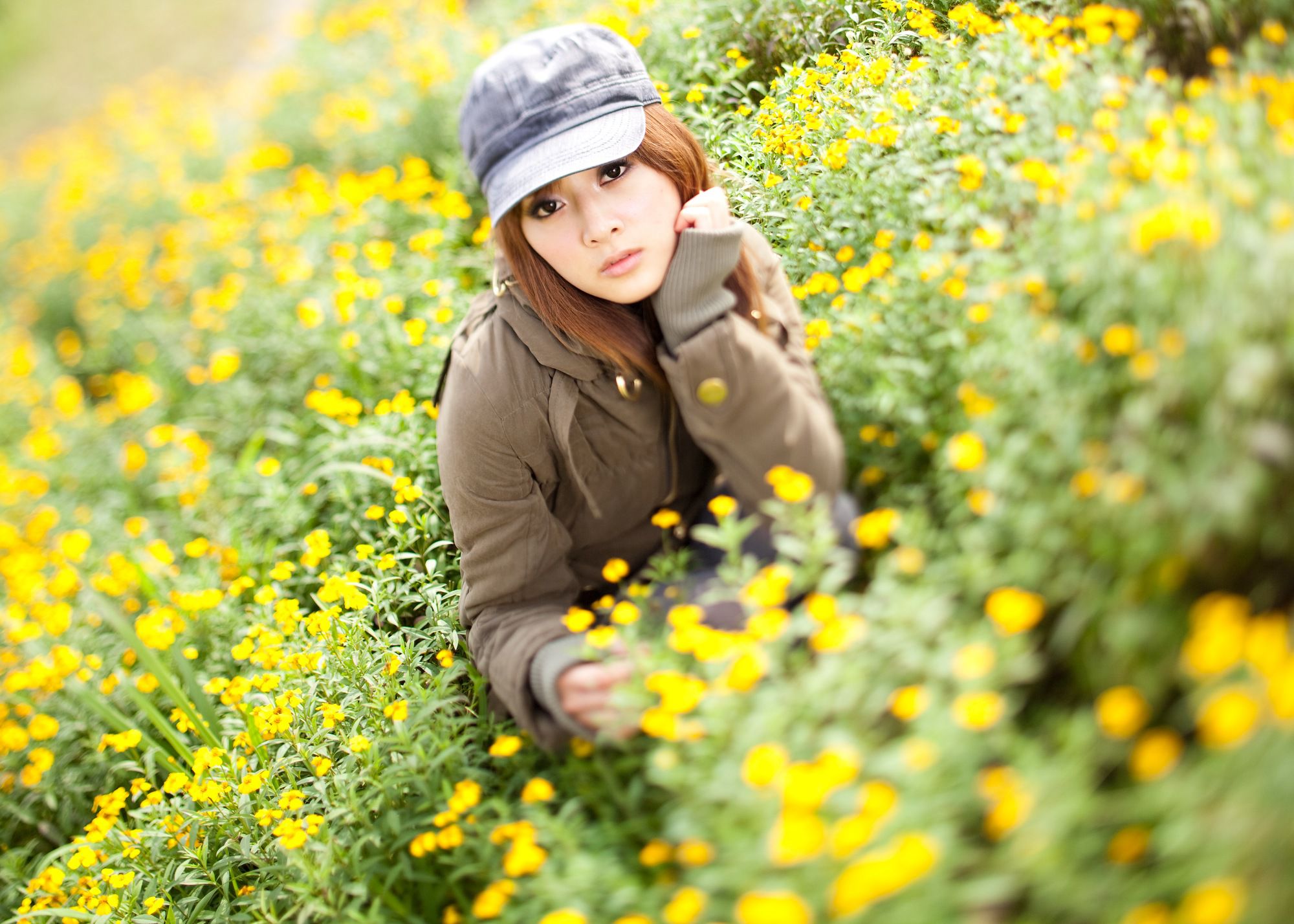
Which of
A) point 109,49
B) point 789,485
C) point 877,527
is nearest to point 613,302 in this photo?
point 789,485

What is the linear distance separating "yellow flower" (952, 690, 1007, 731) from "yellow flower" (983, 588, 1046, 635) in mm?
106

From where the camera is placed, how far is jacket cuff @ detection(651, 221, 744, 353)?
180 cm

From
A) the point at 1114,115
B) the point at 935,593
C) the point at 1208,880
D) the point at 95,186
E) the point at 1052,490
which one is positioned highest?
the point at 95,186

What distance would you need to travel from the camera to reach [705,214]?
6.20 feet

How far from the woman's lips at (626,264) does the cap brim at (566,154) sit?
0.66 feet

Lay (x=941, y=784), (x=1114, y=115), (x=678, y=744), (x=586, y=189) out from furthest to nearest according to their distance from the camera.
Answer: (x=586, y=189)
(x=1114, y=115)
(x=678, y=744)
(x=941, y=784)

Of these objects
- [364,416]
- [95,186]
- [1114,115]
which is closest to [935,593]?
[1114,115]

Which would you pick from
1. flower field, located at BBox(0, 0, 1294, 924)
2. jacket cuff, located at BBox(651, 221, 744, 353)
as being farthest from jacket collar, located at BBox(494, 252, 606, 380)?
flower field, located at BBox(0, 0, 1294, 924)

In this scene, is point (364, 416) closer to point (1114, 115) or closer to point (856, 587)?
point (856, 587)

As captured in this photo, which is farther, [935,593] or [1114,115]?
[1114,115]

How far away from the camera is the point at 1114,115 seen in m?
1.69

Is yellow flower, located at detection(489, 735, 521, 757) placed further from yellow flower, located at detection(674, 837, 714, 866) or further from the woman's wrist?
yellow flower, located at detection(674, 837, 714, 866)

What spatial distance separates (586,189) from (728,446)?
25.2 inches

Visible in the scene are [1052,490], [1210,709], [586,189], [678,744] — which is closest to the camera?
[1210,709]
